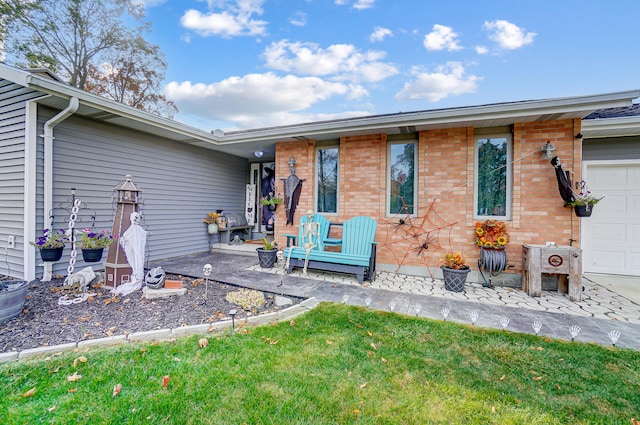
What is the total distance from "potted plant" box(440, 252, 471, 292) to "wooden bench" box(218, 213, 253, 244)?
5.21m

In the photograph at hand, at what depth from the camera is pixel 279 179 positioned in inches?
235

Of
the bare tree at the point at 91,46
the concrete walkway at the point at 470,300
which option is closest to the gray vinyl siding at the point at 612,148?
the concrete walkway at the point at 470,300

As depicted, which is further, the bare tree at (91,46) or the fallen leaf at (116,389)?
the bare tree at (91,46)

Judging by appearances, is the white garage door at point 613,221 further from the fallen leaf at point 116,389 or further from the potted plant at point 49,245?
the potted plant at point 49,245

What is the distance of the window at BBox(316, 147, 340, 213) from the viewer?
5.55 meters

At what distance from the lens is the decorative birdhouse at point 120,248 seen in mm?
3734

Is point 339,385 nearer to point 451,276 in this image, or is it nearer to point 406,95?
point 451,276

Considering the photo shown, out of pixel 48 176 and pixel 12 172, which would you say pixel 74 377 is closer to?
pixel 48 176

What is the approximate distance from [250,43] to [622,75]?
29.9 feet

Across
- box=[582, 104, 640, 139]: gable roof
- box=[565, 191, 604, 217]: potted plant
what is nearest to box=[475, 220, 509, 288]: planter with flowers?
box=[565, 191, 604, 217]: potted plant

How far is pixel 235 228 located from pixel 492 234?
584cm

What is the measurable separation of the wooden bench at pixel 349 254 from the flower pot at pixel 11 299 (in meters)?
3.15

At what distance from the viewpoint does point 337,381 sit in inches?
76.1

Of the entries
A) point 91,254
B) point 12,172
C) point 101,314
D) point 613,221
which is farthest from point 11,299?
point 613,221
